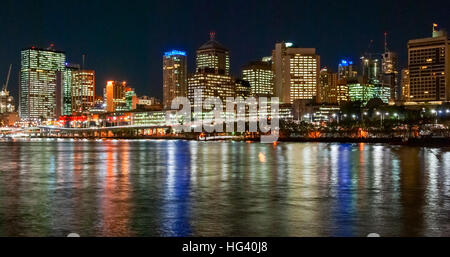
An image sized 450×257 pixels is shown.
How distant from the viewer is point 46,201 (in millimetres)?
22062

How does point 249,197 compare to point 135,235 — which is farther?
point 249,197

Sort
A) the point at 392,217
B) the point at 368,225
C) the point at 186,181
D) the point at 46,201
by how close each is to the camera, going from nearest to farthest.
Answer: the point at 368,225, the point at 392,217, the point at 46,201, the point at 186,181

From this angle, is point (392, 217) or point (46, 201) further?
point (46, 201)

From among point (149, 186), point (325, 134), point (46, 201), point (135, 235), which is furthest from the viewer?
point (325, 134)

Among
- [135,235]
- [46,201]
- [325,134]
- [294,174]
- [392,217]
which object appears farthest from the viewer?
[325,134]

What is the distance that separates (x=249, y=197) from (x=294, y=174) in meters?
12.2

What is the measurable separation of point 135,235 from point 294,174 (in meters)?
21.4

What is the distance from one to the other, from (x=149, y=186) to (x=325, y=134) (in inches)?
5634

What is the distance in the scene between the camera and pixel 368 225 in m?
16.4

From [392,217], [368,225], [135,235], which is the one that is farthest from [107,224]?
[392,217]
